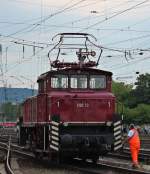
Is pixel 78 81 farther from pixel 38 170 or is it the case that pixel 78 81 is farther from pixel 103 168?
pixel 38 170

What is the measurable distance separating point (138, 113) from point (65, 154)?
93309 mm

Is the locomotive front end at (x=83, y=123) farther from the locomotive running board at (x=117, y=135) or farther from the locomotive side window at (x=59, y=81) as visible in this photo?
the locomotive side window at (x=59, y=81)

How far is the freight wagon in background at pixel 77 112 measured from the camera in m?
21.6

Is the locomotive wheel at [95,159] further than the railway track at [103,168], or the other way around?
the locomotive wheel at [95,159]

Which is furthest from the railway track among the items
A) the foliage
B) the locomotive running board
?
the foliage

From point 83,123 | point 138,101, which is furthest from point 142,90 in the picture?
point 83,123

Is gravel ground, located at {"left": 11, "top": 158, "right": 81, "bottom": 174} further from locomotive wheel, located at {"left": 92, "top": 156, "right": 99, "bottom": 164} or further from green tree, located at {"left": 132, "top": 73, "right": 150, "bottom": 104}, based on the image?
green tree, located at {"left": 132, "top": 73, "right": 150, "bottom": 104}

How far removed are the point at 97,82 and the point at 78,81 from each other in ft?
2.52

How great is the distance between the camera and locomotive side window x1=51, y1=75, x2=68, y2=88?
882 inches

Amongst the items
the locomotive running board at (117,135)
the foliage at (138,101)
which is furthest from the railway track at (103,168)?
the foliage at (138,101)

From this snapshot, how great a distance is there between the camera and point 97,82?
22.8 meters

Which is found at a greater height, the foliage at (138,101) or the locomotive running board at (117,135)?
the locomotive running board at (117,135)

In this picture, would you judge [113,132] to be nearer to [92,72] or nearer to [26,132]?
[92,72]

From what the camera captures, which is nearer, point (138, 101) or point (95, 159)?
point (95, 159)
